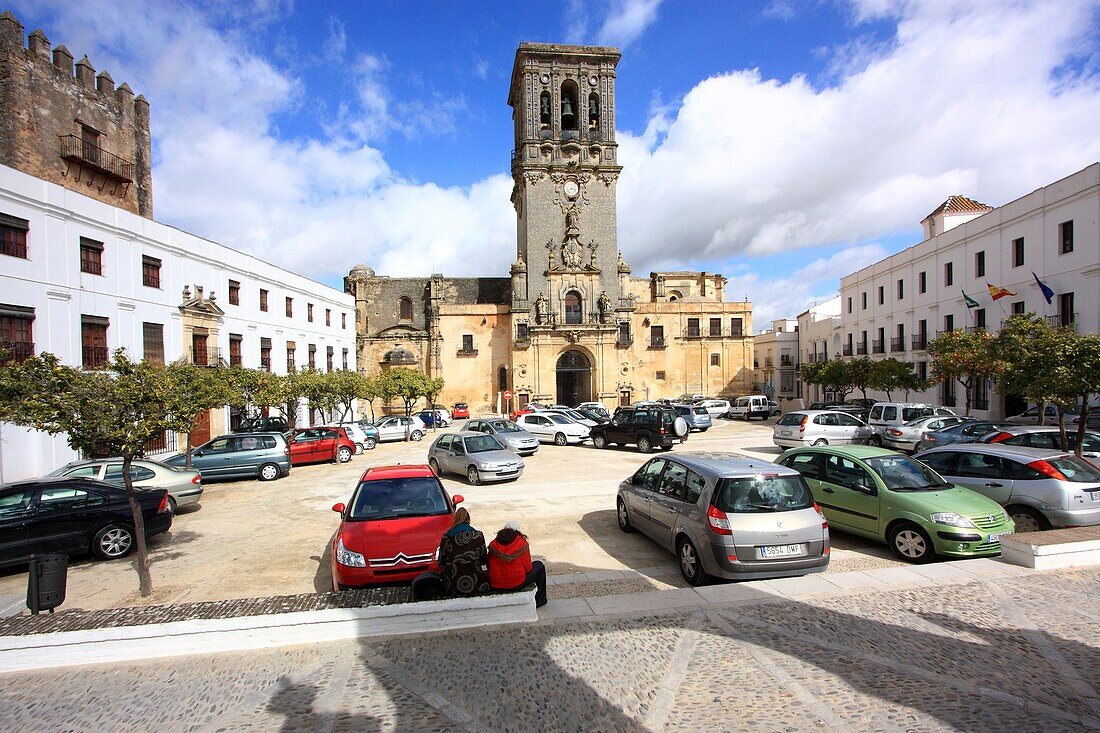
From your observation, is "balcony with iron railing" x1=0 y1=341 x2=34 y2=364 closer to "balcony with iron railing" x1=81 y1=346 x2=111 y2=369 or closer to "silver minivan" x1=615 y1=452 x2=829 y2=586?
"balcony with iron railing" x1=81 y1=346 x2=111 y2=369

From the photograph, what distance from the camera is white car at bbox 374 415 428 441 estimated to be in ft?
89.0

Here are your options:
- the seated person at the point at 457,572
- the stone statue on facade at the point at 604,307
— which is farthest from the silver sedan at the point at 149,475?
the stone statue on facade at the point at 604,307

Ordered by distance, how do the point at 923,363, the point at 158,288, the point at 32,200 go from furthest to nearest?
the point at 923,363
the point at 158,288
the point at 32,200

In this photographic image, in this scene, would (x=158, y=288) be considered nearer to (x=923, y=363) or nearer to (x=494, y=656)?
(x=494, y=656)

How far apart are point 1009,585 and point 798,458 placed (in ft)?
11.4

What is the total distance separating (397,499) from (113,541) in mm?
5179

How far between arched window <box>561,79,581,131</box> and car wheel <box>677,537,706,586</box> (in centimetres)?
4263

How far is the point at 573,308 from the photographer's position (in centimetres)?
4312

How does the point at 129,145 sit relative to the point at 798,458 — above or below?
Result: above

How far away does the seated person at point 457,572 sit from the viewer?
5.36 meters

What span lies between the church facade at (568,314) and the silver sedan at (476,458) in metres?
25.3

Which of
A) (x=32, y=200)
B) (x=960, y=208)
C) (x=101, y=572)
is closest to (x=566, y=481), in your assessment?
(x=101, y=572)

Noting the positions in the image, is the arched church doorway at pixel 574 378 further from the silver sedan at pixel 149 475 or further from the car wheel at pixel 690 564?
the car wheel at pixel 690 564

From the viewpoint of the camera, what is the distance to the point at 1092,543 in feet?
21.9
